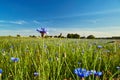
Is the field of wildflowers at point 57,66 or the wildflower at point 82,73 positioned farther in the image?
the field of wildflowers at point 57,66

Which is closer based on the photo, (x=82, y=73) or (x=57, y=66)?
(x=82, y=73)

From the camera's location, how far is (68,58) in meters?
4.62

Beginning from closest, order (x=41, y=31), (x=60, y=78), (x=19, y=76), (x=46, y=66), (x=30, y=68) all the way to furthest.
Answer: (x=41, y=31)
(x=19, y=76)
(x=60, y=78)
(x=46, y=66)
(x=30, y=68)

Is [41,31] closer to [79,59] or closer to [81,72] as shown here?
[81,72]

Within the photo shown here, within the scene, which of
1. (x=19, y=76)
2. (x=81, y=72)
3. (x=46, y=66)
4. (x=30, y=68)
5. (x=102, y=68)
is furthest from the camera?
(x=102, y=68)

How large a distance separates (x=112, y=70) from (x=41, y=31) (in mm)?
1668

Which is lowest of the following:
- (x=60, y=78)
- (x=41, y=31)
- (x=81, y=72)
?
(x=60, y=78)

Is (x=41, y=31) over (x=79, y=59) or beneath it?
over

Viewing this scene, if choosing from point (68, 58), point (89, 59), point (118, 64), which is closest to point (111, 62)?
point (118, 64)

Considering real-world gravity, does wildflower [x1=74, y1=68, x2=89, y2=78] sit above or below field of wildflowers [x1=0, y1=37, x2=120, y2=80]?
above

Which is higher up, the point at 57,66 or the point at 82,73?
the point at 82,73

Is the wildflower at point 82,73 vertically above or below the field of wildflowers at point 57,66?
above

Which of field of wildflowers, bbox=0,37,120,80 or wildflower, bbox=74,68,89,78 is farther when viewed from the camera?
field of wildflowers, bbox=0,37,120,80

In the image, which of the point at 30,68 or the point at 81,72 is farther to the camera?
the point at 30,68
